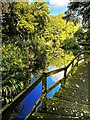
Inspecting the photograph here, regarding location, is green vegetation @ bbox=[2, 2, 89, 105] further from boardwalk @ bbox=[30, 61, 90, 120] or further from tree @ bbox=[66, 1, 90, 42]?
boardwalk @ bbox=[30, 61, 90, 120]

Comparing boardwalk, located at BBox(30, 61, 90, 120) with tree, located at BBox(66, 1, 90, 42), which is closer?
boardwalk, located at BBox(30, 61, 90, 120)

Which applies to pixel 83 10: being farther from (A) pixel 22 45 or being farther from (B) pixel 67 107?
(B) pixel 67 107

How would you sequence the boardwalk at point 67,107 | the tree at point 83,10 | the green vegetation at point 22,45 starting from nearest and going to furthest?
the boardwalk at point 67,107 < the green vegetation at point 22,45 < the tree at point 83,10

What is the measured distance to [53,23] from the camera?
134ft

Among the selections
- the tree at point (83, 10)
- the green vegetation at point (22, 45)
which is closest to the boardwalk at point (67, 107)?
the green vegetation at point (22, 45)

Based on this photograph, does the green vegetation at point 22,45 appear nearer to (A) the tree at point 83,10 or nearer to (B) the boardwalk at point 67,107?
(A) the tree at point 83,10

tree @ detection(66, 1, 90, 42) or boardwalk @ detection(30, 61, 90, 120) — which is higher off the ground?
tree @ detection(66, 1, 90, 42)

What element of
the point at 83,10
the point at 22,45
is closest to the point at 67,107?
the point at 22,45

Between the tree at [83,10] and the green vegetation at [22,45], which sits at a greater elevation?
the tree at [83,10]

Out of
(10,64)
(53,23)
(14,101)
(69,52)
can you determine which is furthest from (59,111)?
(53,23)

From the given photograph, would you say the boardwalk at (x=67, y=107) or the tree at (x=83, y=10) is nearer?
the boardwalk at (x=67, y=107)

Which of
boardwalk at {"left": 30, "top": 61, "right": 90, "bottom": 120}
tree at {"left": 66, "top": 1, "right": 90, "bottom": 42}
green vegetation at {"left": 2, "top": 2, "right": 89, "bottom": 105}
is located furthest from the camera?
tree at {"left": 66, "top": 1, "right": 90, "bottom": 42}

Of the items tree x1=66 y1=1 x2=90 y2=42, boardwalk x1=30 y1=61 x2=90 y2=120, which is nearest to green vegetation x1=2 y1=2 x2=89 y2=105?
tree x1=66 y1=1 x2=90 y2=42

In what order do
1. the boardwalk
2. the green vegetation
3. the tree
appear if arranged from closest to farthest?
1. the boardwalk
2. the green vegetation
3. the tree
